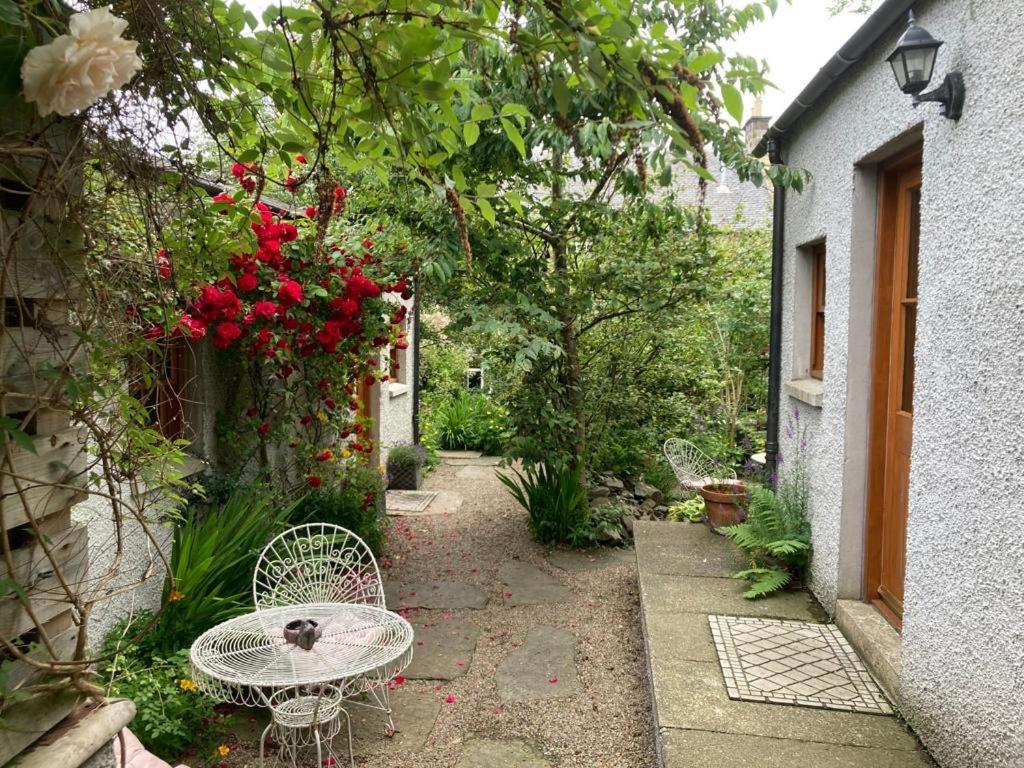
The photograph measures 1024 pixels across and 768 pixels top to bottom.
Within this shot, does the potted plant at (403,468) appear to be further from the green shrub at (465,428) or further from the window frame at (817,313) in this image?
the window frame at (817,313)

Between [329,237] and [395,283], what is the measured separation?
56cm

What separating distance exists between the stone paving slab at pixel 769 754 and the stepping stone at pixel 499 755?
0.84 metres

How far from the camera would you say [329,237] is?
5574 millimetres

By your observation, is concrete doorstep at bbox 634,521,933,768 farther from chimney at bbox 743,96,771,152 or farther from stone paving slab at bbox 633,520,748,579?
chimney at bbox 743,96,771,152

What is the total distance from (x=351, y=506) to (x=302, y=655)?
2.73 m

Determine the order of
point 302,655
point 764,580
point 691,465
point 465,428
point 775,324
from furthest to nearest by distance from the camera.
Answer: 1. point 465,428
2. point 691,465
3. point 775,324
4. point 764,580
5. point 302,655

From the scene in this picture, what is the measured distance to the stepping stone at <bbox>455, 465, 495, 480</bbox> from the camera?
10.2m

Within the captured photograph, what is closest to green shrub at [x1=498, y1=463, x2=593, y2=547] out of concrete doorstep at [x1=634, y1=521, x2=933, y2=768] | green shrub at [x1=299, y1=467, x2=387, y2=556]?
green shrub at [x1=299, y1=467, x2=387, y2=556]

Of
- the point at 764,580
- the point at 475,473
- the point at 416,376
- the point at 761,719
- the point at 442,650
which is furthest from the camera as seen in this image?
the point at 416,376

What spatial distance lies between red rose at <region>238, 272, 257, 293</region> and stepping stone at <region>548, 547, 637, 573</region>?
356 cm

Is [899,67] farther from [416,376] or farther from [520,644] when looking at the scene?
[416,376]

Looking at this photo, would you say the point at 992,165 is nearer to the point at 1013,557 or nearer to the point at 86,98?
the point at 1013,557

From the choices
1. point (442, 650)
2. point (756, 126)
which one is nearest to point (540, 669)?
point (442, 650)

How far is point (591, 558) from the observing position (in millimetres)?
6848
